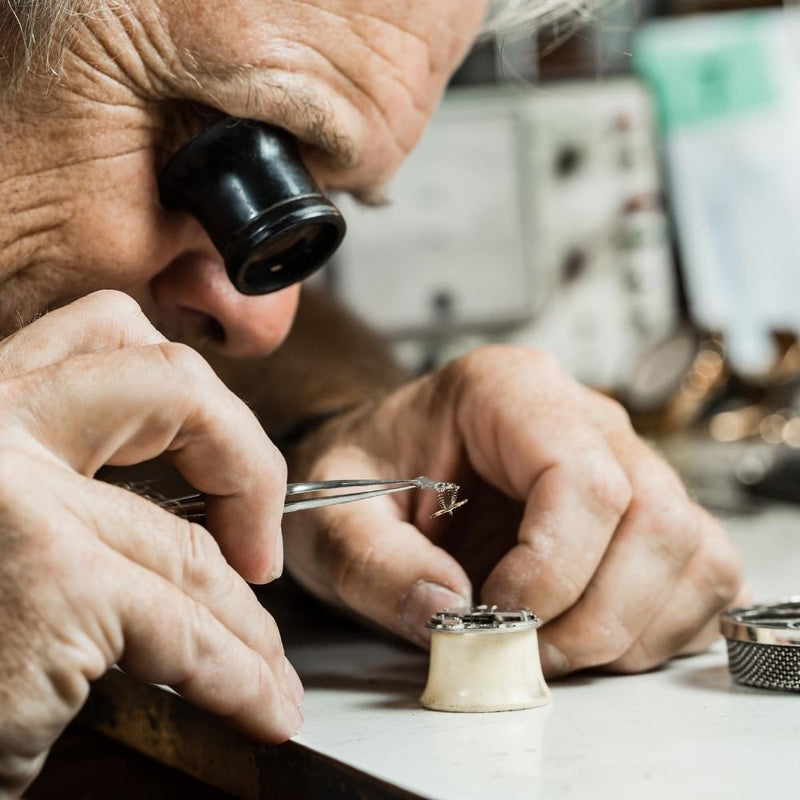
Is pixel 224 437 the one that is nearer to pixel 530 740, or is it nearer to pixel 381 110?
pixel 530 740

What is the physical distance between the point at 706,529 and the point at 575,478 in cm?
14

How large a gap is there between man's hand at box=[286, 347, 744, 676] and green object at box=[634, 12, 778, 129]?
2.00 meters

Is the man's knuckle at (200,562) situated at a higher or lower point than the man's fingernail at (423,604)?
higher

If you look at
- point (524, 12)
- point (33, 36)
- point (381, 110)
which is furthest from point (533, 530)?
point (524, 12)

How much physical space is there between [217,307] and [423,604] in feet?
1.07

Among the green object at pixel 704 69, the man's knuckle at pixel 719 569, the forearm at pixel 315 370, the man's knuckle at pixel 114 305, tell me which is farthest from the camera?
the green object at pixel 704 69

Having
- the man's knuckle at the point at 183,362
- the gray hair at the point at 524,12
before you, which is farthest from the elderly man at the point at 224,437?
the gray hair at the point at 524,12

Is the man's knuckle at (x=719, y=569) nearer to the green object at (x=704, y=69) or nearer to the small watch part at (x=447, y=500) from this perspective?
the small watch part at (x=447, y=500)

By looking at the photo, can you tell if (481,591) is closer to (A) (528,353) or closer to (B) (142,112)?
(A) (528,353)

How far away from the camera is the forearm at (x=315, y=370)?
61.5 inches

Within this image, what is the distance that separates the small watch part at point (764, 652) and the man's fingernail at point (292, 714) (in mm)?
316

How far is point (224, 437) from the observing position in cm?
74

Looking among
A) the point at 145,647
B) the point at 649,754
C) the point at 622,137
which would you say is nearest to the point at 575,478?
the point at 649,754

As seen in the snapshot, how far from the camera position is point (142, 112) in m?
0.97
